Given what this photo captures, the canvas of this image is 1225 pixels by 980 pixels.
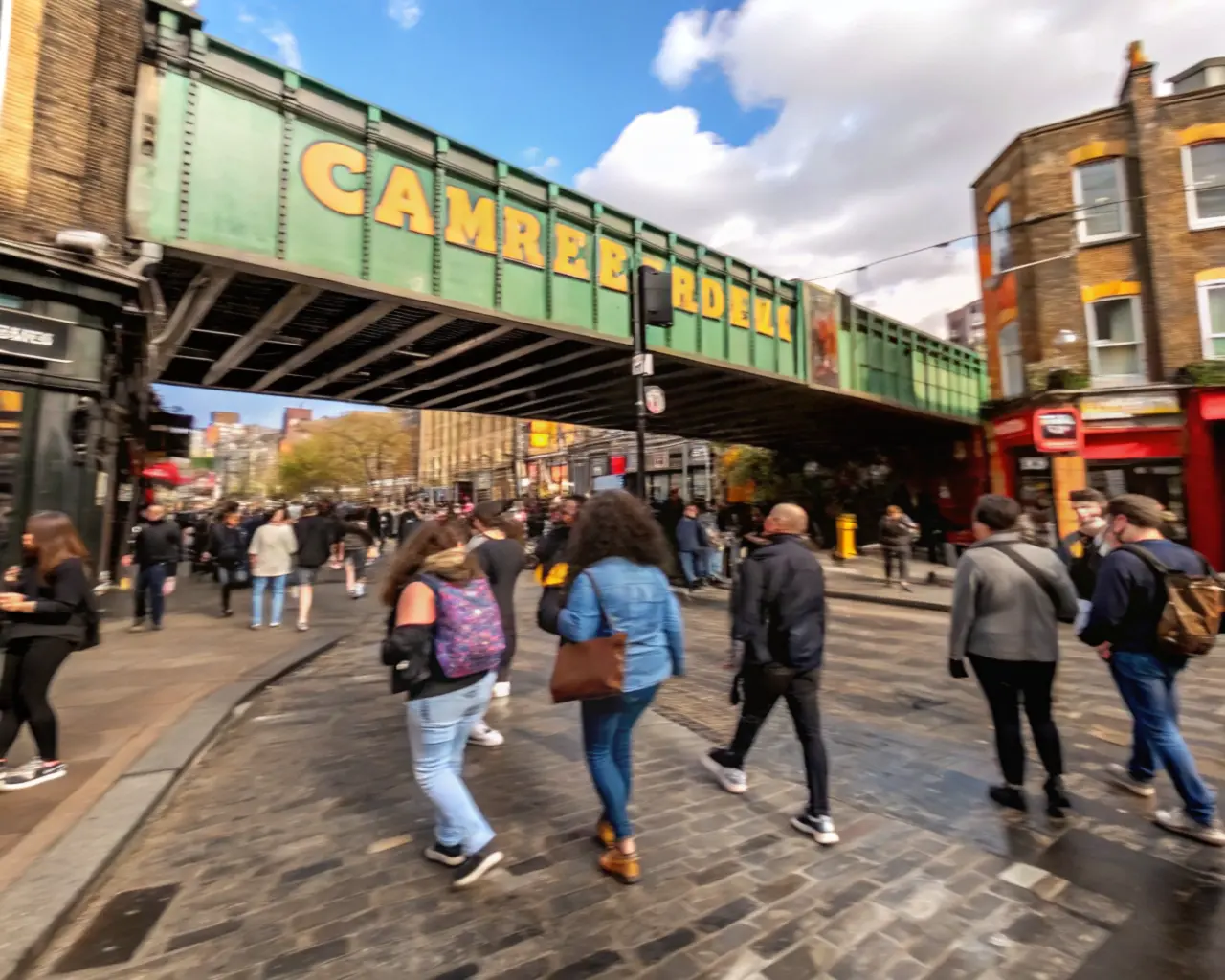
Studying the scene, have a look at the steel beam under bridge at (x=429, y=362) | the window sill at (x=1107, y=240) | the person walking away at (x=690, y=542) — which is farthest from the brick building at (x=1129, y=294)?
the person walking away at (x=690, y=542)

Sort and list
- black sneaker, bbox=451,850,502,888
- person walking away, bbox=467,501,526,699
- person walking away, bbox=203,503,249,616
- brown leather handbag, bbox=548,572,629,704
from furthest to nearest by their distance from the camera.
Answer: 1. person walking away, bbox=203,503,249,616
2. person walking away, bbox=467,501,526,699
3. black sneaker, bbox=451,850,502,888
4. brown leather handbag, bbox=548,572,629,704

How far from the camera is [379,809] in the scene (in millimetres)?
3797

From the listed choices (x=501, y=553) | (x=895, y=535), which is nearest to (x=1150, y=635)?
(x=501, y=553)

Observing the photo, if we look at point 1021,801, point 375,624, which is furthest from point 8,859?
point 375,624

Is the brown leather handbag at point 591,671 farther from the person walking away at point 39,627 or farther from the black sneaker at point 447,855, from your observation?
the person walking away at point 39,627

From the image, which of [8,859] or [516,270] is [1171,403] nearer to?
[516,270]

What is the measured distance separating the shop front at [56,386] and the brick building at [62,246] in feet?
0.04

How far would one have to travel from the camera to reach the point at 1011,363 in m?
18.1

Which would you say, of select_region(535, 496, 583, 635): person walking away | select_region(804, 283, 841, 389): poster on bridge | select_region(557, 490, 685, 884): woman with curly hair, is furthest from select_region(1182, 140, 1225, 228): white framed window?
select_region(557, 490, 685, 884): woman with curly hair

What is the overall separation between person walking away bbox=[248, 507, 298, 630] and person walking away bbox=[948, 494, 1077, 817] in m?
8.53

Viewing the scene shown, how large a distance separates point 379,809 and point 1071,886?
355 cm

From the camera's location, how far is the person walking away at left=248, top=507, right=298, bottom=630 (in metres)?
9.05

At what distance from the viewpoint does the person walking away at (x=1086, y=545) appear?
4.84 metres

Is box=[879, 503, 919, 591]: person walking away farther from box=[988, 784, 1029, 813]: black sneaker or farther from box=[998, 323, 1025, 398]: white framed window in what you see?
box=[988, 784, 1029, 813]: black sneaker
